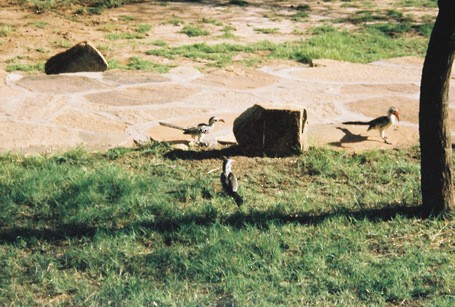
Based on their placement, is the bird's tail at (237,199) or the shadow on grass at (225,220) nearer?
the shadow on grass at (225,220)

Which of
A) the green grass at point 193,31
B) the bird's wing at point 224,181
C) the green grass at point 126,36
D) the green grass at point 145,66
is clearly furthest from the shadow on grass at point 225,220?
the green grass at point 193,31

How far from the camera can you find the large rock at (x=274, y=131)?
555 centimetres

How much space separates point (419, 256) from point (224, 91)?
3.88 m

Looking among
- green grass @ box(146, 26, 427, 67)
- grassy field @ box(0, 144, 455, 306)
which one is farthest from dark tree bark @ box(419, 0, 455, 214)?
green grass @ box(146, 26, 427, 67)

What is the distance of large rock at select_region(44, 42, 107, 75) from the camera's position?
26.4 feet

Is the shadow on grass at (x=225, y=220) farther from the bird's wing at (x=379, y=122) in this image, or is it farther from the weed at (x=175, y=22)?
the weed at (x=175, y=22)

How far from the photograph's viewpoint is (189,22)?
436 inches

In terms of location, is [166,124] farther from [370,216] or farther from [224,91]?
[370,216]

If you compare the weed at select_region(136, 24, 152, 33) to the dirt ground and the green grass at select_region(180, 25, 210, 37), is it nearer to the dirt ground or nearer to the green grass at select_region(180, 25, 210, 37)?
the dirt ground

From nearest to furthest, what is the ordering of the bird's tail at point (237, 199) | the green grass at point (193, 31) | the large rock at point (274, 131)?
the bird's tail at point (237, 199) → the large rock at point (274, 131) → the green grass at point (193, 31)

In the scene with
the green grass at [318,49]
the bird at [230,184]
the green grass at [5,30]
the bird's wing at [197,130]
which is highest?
the green grass at [5,30]

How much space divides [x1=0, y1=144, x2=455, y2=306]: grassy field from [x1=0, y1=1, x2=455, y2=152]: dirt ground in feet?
1.98

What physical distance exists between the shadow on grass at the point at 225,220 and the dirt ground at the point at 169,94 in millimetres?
1447

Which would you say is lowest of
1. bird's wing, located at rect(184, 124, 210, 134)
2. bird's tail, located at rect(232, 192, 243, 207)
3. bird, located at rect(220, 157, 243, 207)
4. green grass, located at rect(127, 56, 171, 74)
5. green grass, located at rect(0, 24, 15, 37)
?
bird's tail, located at rect(232, 192, 243, 207)
